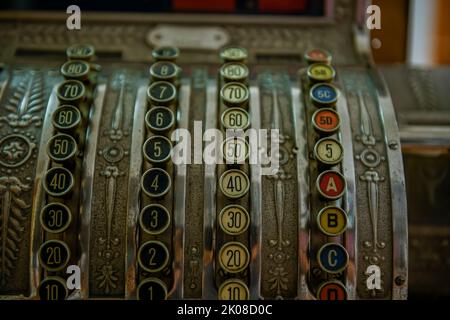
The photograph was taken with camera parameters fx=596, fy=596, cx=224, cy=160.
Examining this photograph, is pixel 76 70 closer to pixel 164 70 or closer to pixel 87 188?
pixel 164 70

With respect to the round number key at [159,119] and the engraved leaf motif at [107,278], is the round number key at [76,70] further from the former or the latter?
the engraved leaf motif at [107,278]

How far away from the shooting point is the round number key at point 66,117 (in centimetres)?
142

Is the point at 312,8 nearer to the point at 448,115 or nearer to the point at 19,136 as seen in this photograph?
the point at 448,115

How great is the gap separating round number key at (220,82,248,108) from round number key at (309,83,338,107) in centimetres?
17

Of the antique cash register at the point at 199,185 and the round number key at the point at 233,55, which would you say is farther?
the round number key at the point at 233,55

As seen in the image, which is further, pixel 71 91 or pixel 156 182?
pixel 71 91

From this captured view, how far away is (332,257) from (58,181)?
2.13 ft

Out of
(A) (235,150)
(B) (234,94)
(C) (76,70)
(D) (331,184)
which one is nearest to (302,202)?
(D) (331,184)

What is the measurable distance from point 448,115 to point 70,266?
3.64ft

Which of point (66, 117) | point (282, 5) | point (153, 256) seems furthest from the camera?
point (282, 5)

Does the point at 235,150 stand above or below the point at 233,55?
below

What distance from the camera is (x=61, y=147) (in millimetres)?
1402

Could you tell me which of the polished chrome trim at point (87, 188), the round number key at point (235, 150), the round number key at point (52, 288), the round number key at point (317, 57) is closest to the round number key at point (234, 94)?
the round number key at point (235, 150)

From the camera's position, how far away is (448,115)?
1.70 metres
